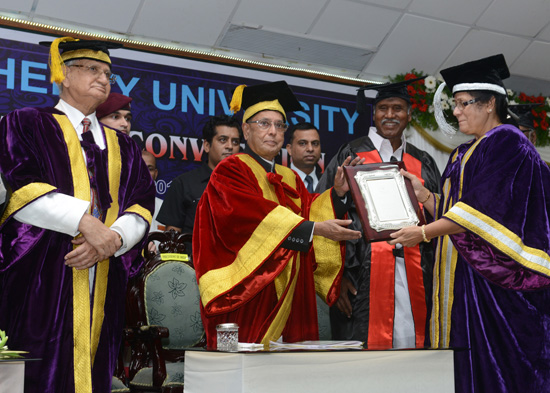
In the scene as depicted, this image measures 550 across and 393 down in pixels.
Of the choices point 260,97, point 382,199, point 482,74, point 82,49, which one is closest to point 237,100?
point 260,97

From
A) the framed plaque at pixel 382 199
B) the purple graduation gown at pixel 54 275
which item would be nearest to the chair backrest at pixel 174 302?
the purple graduation gown at pixel 54 275

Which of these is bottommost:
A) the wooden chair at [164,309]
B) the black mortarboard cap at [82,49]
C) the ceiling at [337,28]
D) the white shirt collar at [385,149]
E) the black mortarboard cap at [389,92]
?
the wooden chair at [164,309]

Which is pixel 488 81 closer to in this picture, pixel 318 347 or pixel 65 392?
pixel 318 347

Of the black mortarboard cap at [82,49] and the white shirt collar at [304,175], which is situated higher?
the black mortarboard cap at [82,49]

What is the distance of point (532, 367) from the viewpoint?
10.7 ft

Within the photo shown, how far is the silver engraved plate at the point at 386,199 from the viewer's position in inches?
139

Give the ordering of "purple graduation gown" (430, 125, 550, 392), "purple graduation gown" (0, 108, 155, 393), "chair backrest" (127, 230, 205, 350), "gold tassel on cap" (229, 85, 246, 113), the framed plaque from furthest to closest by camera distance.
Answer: "chair backrest" (127, 230, 205, 350), "gold tassel on cap" (229, 85, 246, 113), the framed plaque, "purple graduation gown" (430, 125, 550, 392), "purple graduation gown" (0, 108, 155, 393)

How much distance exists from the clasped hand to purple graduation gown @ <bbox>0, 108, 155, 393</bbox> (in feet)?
0.25

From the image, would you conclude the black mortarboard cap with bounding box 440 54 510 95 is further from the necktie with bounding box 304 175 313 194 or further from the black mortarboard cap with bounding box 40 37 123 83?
the necktie with bounding box 304 175 313 194

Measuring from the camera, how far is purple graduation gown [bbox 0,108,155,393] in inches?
118

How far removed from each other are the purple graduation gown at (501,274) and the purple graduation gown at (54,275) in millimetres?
1625

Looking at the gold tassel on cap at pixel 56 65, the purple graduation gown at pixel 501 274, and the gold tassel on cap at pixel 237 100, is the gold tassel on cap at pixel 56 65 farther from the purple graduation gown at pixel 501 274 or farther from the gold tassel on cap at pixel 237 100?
the purple graduation gown at pixel 501 274

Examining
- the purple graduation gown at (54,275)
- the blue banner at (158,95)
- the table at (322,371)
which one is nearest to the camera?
the table at (322,371)

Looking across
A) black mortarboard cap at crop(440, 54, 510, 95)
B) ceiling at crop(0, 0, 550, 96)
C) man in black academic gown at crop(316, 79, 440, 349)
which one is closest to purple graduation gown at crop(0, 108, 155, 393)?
man in black academic gown at crop(316, 79, 440, 349)
